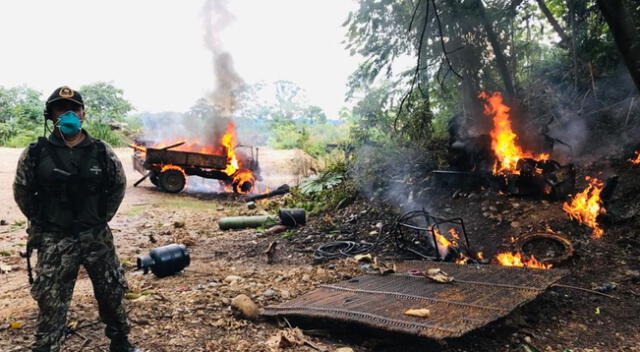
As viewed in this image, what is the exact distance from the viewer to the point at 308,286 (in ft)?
17.2

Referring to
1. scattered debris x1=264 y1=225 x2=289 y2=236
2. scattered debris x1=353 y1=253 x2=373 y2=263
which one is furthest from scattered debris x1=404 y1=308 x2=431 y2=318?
scattered debris x1=264 y1=225 x2=289 y2=236

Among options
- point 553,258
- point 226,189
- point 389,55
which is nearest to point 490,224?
point 553,258

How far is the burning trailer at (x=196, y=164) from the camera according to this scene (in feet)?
43.7

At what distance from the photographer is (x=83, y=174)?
3.16 metres

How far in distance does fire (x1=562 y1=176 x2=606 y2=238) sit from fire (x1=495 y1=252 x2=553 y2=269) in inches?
38.3

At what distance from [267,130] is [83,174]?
3091cm

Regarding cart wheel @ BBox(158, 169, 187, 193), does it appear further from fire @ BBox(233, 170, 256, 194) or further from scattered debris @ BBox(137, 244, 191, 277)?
scattered debris @ BBox(137, 244, 191, 277)

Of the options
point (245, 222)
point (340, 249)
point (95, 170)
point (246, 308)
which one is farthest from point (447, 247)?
point (95, 170)

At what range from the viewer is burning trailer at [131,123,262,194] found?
43.7 feet

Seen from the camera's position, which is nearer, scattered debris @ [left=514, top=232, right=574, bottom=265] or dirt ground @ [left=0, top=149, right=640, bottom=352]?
dirt ground @ [left=0, top=149, right=640, bottom=352]

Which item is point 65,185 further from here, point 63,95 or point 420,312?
point 420,312

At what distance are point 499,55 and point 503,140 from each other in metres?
2.58

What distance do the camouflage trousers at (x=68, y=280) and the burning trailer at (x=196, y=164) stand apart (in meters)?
10.5

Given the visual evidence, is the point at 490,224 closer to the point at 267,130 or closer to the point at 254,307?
the point at 254,307
